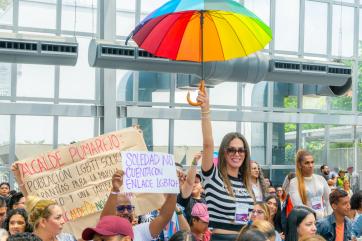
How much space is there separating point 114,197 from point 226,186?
0.77m

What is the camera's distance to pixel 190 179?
235 inches

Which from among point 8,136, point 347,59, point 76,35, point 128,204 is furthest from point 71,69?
point 128,204

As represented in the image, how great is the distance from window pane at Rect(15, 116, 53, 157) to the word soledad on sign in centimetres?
877

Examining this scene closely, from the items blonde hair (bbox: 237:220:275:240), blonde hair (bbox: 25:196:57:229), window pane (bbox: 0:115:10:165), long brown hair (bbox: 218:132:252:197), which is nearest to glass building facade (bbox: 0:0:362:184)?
window pane (bbox: 0:115:10:165)

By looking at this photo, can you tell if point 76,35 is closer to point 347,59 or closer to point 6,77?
point 6,77

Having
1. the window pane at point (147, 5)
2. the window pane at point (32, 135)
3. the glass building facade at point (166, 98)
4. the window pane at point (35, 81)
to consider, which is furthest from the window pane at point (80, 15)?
the window pane at point (32, 135)

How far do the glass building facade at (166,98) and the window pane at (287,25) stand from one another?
2 centimetres

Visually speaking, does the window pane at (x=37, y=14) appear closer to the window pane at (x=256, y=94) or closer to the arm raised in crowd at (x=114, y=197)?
the window pane at (x=256, y=94)

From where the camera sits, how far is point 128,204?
5.18 metres

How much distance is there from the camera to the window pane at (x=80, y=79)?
46.0 feet

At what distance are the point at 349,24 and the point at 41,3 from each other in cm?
850

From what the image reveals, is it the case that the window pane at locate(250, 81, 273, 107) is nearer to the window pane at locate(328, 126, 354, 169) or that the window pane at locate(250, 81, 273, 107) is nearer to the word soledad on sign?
the window pane at locate(328, 126, 354, 169)

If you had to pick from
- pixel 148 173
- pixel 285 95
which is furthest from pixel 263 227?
pixel 285 95

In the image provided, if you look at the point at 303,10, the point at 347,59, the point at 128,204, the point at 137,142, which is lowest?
the point at 128,204
